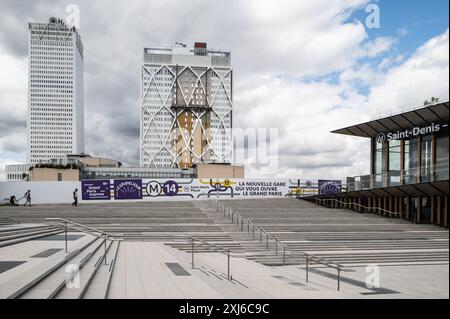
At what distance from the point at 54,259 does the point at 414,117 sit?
22.8 m

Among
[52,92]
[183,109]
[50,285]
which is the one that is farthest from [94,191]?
[52,92]

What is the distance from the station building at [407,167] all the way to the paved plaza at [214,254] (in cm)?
190

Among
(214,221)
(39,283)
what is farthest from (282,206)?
(39,283)

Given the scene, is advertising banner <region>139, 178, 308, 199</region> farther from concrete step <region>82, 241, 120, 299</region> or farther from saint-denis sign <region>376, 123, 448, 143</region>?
concrete step <region>82, 241, 120, 299</region>

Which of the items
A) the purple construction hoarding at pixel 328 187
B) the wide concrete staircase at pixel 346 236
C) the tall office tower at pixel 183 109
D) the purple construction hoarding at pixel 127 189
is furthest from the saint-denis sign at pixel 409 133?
the tall office tower at pixel 183 109

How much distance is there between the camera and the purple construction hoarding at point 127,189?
3122 centimetres

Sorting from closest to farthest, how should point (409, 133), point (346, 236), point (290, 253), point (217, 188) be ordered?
point (290, 253) < point (346, 236) < point (409, 133) < point (217, 188)

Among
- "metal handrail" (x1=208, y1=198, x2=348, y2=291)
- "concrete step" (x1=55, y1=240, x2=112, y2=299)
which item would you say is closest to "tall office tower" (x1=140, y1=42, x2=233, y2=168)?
"metal handrail" (x1=208, y1=198, x2=348, y2=291)

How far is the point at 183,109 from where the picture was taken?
15750cm

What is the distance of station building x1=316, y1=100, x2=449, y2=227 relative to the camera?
23719 millimetres

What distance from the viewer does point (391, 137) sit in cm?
2888

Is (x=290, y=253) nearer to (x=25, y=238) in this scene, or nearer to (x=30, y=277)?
(x=25, y=238)

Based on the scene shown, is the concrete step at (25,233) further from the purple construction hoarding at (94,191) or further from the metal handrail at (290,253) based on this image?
the purple construction hoarding at (94,191)

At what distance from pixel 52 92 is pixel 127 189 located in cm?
16869
